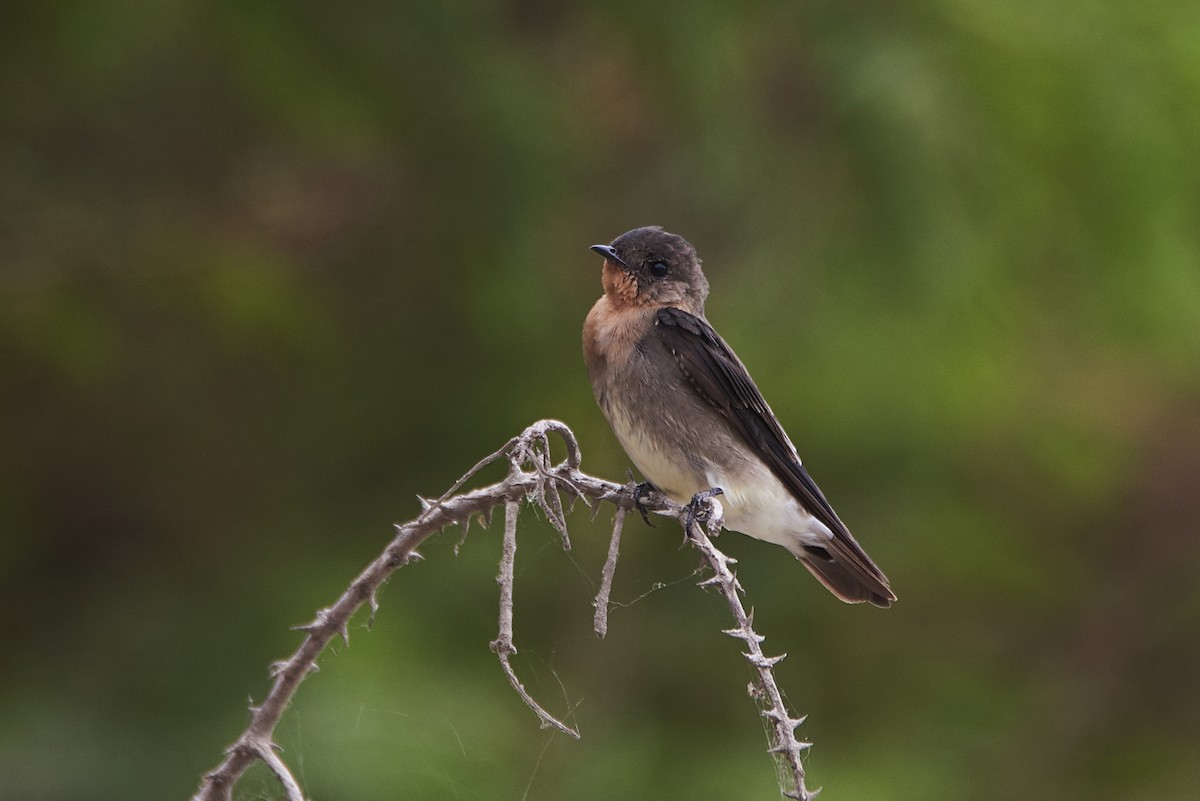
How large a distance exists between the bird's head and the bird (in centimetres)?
6

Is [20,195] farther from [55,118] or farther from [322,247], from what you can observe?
[322,247]

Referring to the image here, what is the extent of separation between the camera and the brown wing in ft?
12.5

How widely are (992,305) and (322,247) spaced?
265cm

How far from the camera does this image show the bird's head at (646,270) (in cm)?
406

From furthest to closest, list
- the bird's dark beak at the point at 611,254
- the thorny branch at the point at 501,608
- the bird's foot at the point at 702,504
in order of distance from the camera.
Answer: the bird's dark beak at the point at 611,254 < the bird's foot at the point at 702,504 < the thorny branch at the point at 501,608

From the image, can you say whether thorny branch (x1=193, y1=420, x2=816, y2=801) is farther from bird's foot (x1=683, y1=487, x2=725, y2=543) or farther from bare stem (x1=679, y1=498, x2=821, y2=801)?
bird's foot (x1=683, y1=487, x2=725, y2=543)

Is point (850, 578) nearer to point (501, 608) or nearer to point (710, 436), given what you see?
point (710, 436)

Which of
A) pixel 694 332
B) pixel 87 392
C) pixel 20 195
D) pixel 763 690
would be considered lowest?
pixel 763 690

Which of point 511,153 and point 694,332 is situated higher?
point 511,153

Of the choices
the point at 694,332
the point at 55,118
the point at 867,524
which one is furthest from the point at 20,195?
the point at 867,524

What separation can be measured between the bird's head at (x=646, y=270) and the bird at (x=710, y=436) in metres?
0.06

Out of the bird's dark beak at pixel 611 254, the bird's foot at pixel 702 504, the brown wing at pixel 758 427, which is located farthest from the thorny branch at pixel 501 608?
the bird's dark beak at pixel 611 254

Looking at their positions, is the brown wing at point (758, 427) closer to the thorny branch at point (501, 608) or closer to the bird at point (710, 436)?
the bird at point (710, 436)

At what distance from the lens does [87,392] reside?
5.33 m
